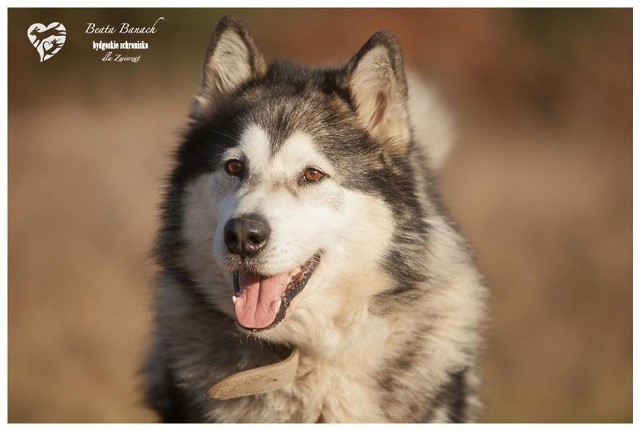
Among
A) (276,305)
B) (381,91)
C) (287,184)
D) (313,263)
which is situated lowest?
(276,305)

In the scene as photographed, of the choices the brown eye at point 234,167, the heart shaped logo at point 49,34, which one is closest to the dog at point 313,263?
the brown eye at point 234,167

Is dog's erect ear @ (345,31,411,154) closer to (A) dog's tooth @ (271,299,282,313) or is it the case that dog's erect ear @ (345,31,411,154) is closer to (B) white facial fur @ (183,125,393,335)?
(B) white facial fur @ (183,125,393,335)

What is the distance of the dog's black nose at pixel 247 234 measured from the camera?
3.22 meters

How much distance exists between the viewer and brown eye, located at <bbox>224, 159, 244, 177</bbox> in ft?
11.7

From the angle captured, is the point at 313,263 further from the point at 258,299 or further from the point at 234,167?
the point at 234,167

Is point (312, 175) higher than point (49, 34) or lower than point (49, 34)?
lower

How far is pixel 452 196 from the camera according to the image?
7.56 m

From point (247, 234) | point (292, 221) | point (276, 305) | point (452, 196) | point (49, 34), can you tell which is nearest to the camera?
point (247, 234)

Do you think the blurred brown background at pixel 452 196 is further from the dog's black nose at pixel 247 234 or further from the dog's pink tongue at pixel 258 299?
the dog's black nose at pixel 247 234

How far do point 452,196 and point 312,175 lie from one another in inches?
166

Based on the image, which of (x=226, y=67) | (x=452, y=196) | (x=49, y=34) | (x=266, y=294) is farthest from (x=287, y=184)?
(x=452, y=196)

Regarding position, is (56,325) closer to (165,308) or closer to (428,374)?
(165,308)
